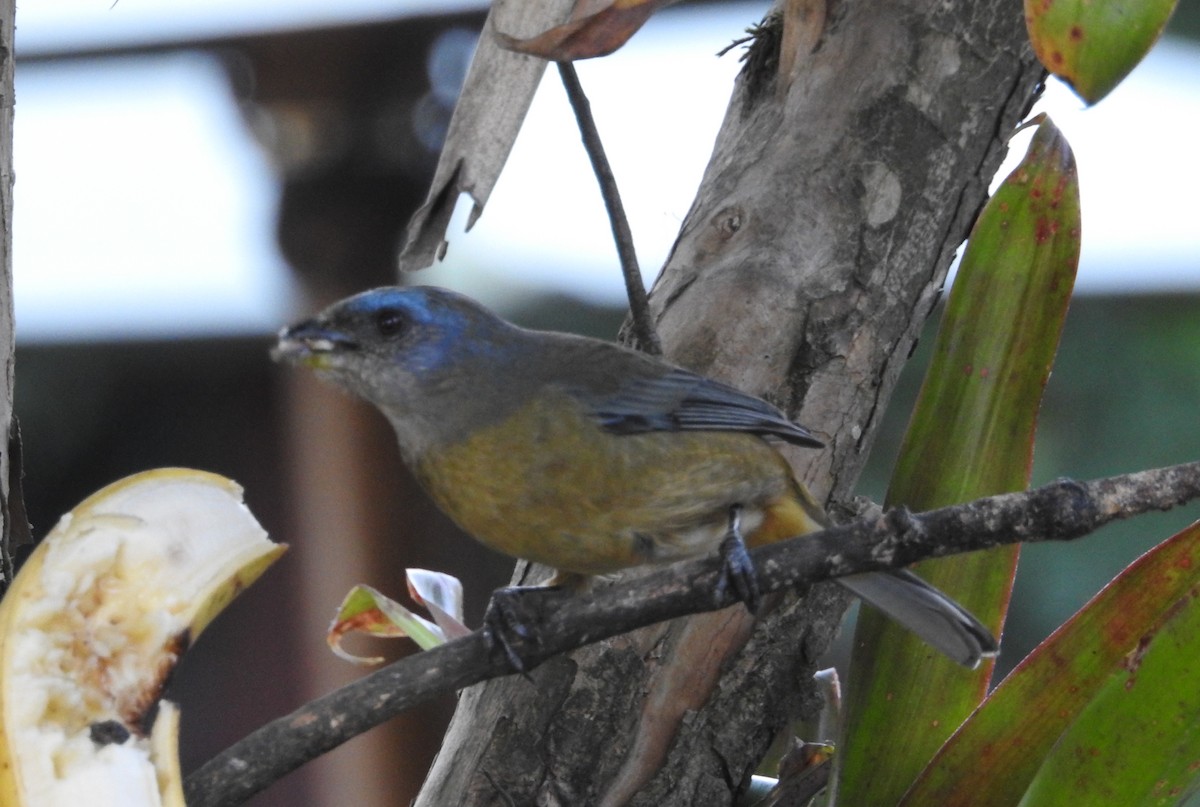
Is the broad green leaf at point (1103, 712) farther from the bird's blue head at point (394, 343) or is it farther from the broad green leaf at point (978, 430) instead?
the bird's blue head at point (394, 343)

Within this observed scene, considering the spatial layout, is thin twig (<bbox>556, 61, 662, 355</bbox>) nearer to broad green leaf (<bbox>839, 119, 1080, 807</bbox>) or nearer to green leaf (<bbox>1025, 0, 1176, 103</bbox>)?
broad green leaf (<bbox>839, 119, 1080, 807</bbox>)

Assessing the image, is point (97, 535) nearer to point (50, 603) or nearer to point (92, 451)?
point (50, 603)

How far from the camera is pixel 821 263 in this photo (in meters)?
2.10

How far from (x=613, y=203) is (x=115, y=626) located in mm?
904

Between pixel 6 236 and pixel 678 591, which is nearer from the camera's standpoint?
pixel 678 591

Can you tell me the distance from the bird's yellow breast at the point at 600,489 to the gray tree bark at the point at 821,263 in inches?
5.5

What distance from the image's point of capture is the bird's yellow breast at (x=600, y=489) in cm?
183

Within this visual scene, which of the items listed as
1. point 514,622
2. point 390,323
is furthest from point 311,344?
point 514,622

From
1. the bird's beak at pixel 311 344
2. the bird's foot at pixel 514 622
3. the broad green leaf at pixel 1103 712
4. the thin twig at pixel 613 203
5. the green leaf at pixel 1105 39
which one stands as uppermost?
the green leaf at pixel 1105 39

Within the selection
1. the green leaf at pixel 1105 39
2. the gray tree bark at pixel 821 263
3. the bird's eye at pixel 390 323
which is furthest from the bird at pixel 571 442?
the green leaf at pixel 1105 39

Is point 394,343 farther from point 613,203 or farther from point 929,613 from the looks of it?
point 929,613

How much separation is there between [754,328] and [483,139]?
0.56 metres

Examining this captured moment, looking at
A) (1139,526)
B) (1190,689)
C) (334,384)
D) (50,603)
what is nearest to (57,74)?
(334,384)

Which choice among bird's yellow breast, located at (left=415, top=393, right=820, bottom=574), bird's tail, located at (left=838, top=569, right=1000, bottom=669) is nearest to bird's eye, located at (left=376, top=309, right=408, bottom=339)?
bird's yellow breast, located at (left=415, top=393, right=820, bottom=574)
